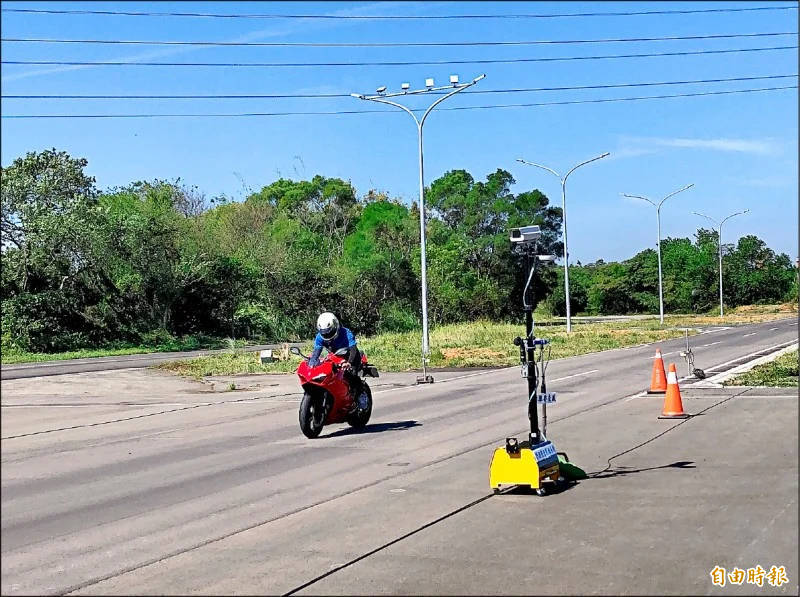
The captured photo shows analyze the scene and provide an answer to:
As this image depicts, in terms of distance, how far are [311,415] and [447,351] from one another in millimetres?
24318

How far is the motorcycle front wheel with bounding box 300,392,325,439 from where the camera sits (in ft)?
48.3

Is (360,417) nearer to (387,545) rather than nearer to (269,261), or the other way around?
(387,545)

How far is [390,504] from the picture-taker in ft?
31.7

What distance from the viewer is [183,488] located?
431 inches

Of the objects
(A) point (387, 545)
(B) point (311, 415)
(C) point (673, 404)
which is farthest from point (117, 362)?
(A) point (387, 545)

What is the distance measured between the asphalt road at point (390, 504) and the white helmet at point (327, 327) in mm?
1544

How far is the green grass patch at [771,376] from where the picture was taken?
68.5 feet

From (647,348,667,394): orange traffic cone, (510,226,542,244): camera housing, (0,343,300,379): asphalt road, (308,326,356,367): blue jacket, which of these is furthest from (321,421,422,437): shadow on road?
(0,343,300,379): asphalt road

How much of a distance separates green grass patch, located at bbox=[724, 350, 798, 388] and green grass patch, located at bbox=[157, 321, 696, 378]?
29.7 ft

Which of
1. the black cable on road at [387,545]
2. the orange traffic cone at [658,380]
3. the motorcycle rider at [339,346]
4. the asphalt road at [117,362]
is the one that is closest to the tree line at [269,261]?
the asphalt road at [117,362]

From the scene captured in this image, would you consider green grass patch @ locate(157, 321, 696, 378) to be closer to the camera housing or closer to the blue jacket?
the blue jacket

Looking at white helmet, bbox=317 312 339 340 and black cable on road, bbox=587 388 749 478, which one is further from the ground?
white helmet, bbox=317 312 339 340

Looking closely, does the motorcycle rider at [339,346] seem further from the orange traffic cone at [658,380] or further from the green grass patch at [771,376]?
the green grass patch at [771,376]

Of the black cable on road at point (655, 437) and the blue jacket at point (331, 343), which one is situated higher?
the blue jacket at point (331, 343)
